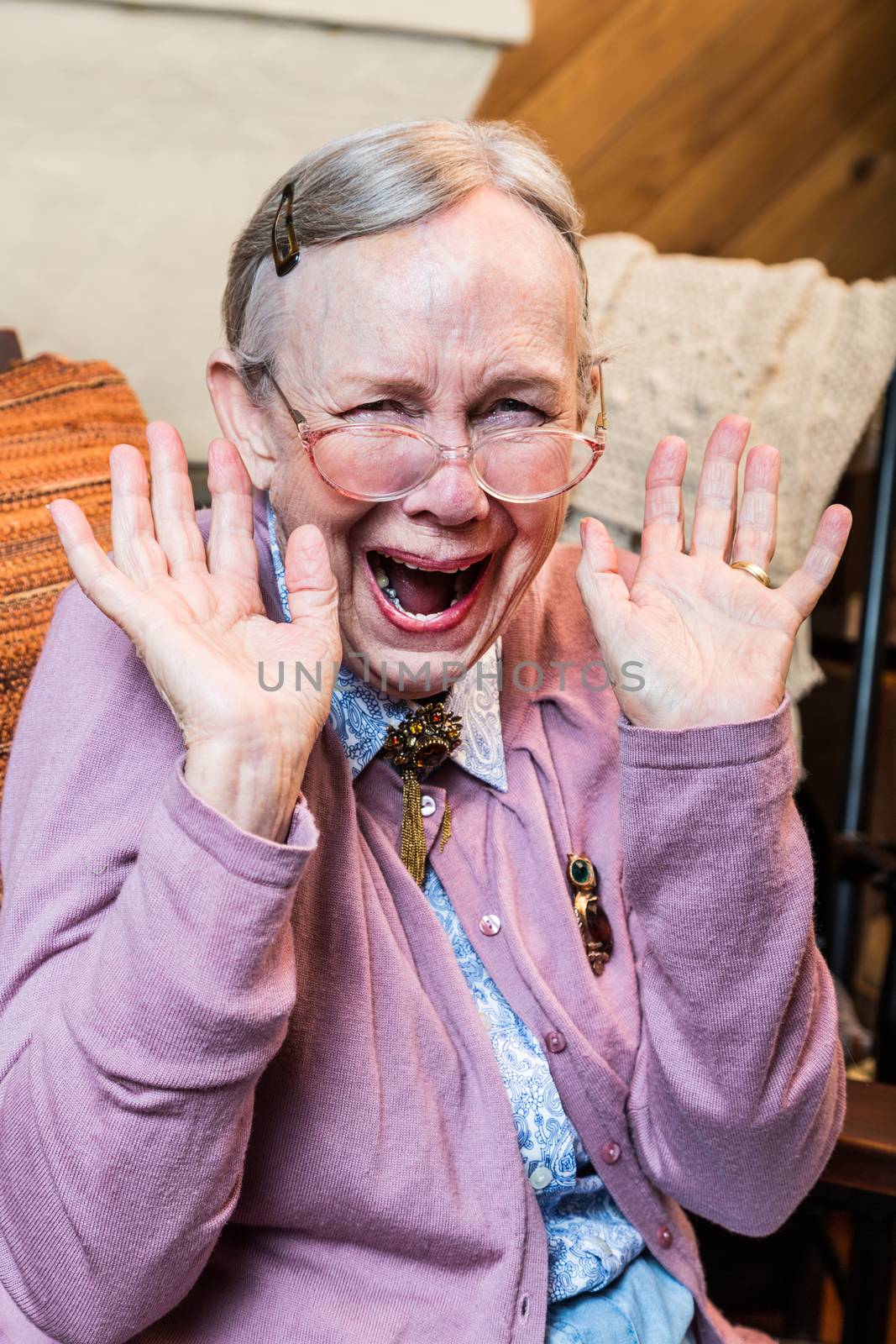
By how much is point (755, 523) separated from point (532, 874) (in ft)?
1.23

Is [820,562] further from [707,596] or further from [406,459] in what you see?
[406,459]

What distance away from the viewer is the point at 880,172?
2.71 metres

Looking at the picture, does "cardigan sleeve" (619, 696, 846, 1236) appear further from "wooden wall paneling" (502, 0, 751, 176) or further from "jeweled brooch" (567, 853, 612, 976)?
"wooden wall paneling" (502, 0, 751, 176)

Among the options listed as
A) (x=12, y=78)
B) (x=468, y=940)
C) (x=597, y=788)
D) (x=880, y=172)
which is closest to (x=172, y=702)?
(x=468, y=940)

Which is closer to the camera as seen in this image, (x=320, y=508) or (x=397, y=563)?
(x=320, y=508)

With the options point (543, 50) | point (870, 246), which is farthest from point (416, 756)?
point (870, 246)

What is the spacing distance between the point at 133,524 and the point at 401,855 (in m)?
0.38

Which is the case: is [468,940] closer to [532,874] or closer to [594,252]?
[532,874]

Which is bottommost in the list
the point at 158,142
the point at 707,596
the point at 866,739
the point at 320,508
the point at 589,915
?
the point at 866,739

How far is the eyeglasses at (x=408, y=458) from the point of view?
3.38 ft

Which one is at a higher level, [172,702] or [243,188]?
[243,188]

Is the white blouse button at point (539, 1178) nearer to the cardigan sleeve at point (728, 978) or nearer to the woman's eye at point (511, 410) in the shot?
the cardigan sleeve at point (728, 978)

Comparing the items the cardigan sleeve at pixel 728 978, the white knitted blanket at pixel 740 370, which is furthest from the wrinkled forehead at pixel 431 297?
the white knitted blanket at pixel 740 370

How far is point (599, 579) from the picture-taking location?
110 cm
